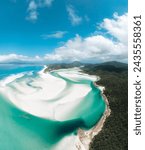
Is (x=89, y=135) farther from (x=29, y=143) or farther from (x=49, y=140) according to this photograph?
(x=29, y=143)

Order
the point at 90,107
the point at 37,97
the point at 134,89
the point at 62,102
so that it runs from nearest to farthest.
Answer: the point at 134,89, the point at 90,107, the point at 62,102, the point at 37,97

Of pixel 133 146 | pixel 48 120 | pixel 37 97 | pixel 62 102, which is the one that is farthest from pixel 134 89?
pixel 37 97

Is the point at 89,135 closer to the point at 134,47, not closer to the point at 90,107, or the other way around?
the point at 90,107

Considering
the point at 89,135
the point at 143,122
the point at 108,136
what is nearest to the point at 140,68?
the point at 143,122

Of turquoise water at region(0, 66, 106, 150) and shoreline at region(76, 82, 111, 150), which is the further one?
turquoise water at region(0, 66, 106, 150)

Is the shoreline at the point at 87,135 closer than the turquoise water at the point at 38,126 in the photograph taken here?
Yes

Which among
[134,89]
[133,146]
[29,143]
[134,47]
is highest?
[134,47]

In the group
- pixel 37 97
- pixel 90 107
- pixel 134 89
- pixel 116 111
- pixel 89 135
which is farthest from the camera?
pixel 37 97

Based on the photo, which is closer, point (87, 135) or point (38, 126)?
point (87, 135)

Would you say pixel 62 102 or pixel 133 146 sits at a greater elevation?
pixel 133 146

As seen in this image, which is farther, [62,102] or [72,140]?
[62,102]
